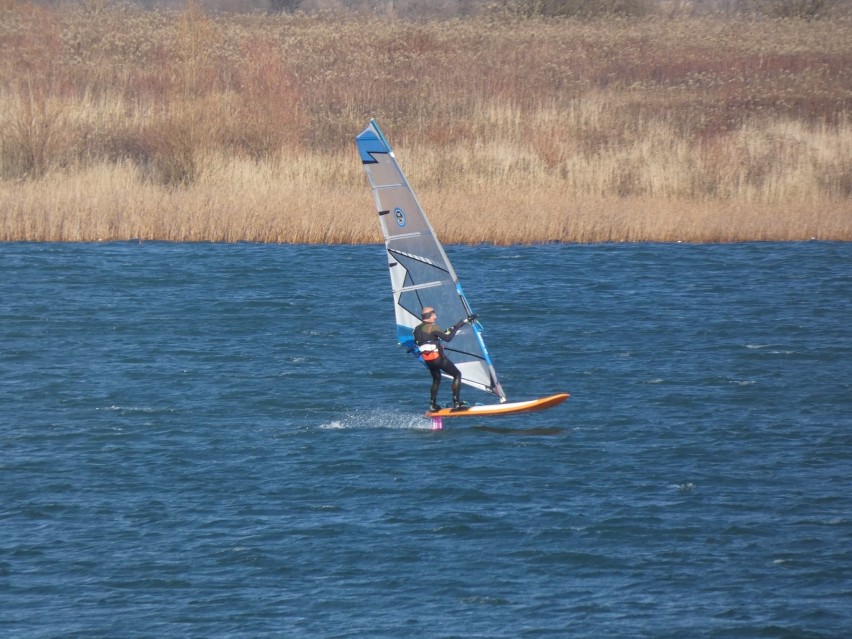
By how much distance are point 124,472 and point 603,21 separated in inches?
1294

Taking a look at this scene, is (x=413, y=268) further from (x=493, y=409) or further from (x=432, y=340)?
(x=493, y=409)

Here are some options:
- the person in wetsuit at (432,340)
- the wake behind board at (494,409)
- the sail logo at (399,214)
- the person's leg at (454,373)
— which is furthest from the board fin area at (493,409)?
the sail logo at (399,214)

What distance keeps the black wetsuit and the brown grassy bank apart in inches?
420

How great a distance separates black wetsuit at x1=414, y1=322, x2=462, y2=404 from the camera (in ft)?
43.6

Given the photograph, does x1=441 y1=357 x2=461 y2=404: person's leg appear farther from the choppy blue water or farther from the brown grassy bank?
the brown grassy bank

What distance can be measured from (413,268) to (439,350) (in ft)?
4.22

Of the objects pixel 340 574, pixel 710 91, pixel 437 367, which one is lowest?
pixel 340 574

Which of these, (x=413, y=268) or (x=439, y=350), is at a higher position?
(x=413, y=268)

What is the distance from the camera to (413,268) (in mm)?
14336

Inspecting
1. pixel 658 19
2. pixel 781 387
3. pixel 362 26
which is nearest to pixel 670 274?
pixel 781 387

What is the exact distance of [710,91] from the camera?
104 ft

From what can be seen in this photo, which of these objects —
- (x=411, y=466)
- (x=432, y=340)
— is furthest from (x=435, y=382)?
(x=411, y=466)

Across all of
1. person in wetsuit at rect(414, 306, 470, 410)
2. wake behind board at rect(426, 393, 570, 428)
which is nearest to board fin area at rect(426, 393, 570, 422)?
wake behind board at rect(426, 393, 570, 428)

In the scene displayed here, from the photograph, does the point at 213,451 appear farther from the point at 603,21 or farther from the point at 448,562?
the point at 603,21
